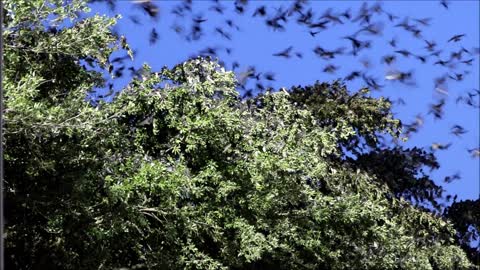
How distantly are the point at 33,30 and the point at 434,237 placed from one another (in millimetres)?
14850


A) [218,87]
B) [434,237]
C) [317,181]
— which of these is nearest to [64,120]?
[218,87]

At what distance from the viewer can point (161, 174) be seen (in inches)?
629

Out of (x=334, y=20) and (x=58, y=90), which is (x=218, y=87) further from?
(x=334, y=20)

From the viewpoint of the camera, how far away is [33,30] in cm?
1430

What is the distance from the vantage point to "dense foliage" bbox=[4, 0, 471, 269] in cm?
1420

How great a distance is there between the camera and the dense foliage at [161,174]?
559 inches

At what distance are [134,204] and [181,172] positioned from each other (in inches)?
40.7

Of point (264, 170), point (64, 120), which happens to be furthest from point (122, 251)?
point (64, 120)

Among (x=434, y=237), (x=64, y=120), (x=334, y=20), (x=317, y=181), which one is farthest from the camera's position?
(x=434, y=237)

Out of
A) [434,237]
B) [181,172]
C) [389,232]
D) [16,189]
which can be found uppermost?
[434,237]

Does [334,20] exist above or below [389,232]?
below

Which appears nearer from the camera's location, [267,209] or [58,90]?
[58,90]

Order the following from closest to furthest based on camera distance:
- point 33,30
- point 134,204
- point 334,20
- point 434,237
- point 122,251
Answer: point 334,20, point 33,30, point 134,204, point 122,251, point 434,237

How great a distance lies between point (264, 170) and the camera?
702 inches
